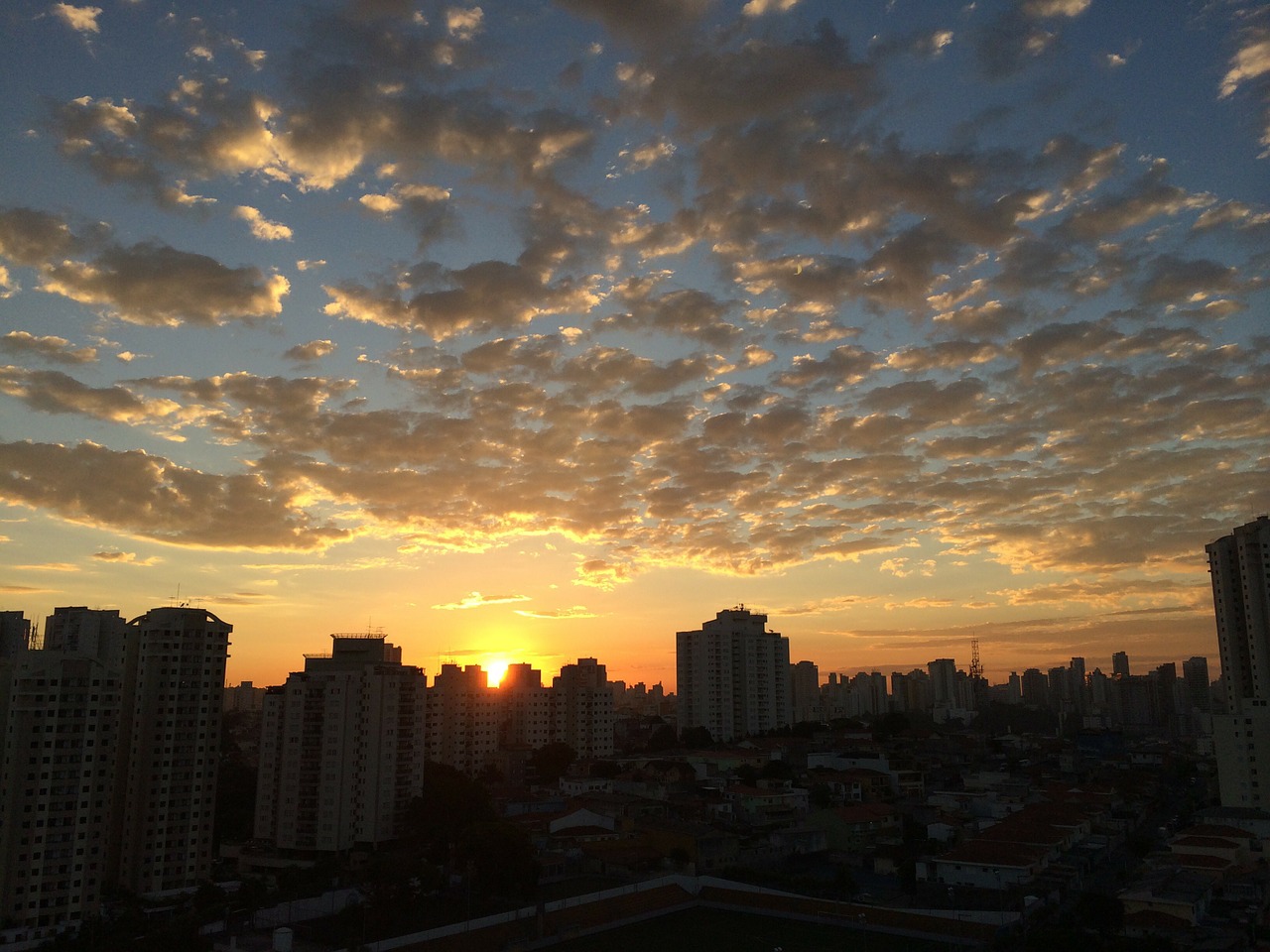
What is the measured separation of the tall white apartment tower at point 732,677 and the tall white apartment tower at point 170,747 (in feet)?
119

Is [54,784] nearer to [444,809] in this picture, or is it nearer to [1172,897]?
[444,809]

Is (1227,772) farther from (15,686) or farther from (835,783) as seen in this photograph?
(15,686)

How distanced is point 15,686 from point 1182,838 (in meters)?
31.5

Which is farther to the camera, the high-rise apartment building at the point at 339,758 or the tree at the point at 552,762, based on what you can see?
the tree at the point at 552,762

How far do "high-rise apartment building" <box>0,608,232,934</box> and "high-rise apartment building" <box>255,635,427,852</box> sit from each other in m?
3.34

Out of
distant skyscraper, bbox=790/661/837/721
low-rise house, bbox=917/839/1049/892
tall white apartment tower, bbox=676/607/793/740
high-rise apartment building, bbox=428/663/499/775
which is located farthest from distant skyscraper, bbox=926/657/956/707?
low-rise house, bbox=917/839/1049/892

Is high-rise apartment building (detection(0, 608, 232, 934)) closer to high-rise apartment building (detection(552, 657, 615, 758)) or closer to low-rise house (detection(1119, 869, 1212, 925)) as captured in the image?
low-rise house (detection(1119, 869, 1212, 925))

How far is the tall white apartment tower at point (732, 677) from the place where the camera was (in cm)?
5919

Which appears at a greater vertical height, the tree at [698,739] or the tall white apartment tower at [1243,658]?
the tall white apartment tower at [1243,658]

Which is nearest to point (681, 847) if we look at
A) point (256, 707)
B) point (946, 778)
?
point (946, 778)

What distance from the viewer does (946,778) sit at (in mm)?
46125

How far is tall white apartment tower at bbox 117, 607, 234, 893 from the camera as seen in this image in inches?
1025

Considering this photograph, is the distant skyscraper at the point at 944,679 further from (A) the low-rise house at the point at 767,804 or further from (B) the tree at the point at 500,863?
(B) the tree at the point at 500,863

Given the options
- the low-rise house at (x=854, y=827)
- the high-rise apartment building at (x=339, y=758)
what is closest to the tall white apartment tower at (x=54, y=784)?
the high-rise apartment building at (x=339, y=758)
